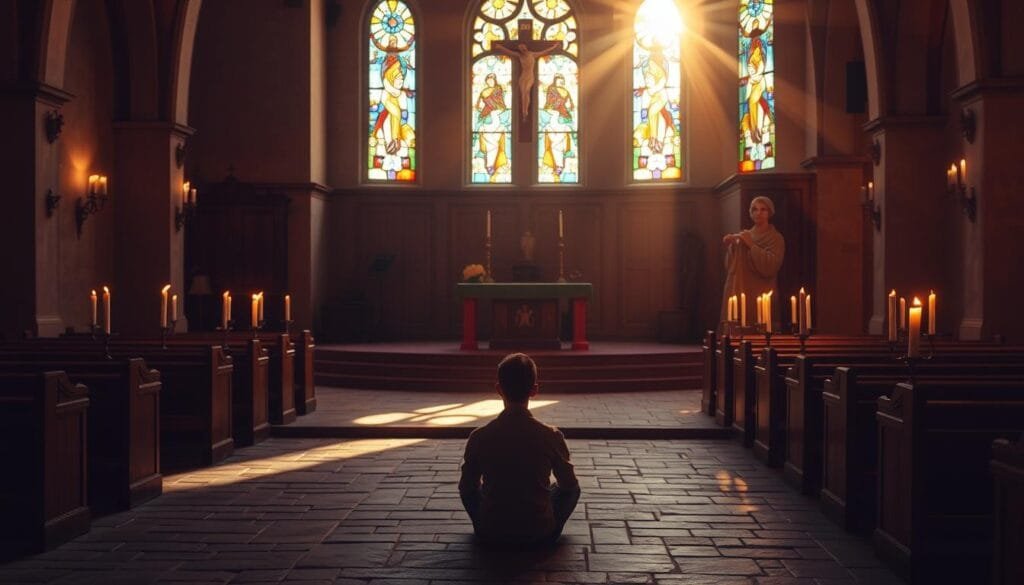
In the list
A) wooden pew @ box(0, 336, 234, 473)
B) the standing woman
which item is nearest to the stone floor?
wooden pew @ box(0, 336, 234, 473)

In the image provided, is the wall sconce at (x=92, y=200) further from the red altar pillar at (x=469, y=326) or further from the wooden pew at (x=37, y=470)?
the wooden pew at (x=37, y=470)

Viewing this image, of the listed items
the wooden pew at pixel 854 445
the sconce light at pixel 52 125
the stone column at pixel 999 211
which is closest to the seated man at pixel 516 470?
the wooden pew at pixel 854 445

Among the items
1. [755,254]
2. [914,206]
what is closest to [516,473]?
[914,206]

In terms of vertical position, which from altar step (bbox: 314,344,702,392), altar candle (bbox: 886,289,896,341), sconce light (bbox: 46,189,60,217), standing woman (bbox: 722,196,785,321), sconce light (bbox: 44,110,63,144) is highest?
sconce light (bbox: 44,110,63,144)

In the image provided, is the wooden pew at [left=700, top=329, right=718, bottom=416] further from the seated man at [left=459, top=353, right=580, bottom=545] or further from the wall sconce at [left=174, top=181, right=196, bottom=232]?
the wall sconce at [left=174, top=181, right=196, bottom=232]

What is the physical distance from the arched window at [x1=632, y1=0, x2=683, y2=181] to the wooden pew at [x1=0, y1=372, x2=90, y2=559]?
47.2 ft

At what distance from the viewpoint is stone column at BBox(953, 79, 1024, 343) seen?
397 inches

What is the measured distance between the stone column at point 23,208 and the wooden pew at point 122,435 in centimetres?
411

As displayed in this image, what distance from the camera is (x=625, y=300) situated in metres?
18.4

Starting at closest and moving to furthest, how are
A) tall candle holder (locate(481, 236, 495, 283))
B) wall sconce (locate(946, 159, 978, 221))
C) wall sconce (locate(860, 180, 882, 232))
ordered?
wall sconce (locate(946, 159, 978, 221)), wall sconce (locate(860, 180, 882, 232)), tall candle holder (locate(481, 236, 495, 283))

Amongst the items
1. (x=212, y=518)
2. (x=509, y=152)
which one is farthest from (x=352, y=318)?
(x=212, y=518)

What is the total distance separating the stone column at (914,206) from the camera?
39.2ft

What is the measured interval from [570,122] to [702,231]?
3.15 meters

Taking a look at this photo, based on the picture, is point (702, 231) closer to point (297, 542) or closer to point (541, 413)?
point (541, 413)
